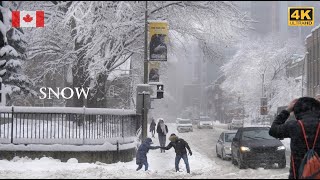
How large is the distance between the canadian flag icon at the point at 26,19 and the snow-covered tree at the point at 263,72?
48.5 metres

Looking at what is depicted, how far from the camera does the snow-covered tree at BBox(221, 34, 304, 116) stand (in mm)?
69625

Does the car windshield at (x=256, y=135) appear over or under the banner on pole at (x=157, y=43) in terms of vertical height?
under

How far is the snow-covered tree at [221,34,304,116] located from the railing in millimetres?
48186

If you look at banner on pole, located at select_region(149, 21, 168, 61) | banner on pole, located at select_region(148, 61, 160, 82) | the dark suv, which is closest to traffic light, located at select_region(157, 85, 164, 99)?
banner on pole, located at select_region(148, 61, 160, 82)

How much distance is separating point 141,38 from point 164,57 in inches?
279

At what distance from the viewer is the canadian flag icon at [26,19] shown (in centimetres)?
1580

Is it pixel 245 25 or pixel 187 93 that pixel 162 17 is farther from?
pixel 187 93

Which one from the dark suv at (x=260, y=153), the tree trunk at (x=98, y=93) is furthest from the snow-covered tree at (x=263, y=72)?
the dark suv at (x=260, y=153)

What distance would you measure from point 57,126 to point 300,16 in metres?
9.56

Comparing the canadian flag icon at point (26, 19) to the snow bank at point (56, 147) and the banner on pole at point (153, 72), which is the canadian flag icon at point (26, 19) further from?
the banner on pole at point (153, 72)

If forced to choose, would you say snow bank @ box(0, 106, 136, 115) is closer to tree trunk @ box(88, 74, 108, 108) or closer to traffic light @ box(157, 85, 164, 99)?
traffic light @ box(157, 85, 164, 99)

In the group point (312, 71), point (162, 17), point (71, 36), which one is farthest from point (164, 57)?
point (312, 71)

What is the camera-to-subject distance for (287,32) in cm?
6831

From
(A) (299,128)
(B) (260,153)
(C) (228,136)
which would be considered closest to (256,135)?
(B) (260,153)
